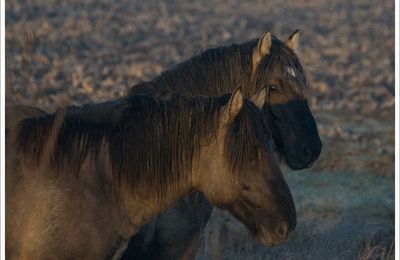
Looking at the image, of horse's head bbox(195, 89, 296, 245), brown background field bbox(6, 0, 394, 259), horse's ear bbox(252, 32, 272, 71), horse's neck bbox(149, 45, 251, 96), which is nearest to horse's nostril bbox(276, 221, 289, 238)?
horse's head bbox(195, 89, 296, 245)

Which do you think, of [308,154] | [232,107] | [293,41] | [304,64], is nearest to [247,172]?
[232,107]

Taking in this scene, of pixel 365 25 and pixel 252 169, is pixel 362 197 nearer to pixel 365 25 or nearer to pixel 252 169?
pixel 252 169

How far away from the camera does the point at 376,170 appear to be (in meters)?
12.1

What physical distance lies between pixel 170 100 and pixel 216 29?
19.9 meters

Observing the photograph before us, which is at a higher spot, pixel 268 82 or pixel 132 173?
pixel 268 82

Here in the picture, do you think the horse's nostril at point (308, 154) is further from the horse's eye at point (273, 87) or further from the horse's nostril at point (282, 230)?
the horse's nostril at point (282, 230)

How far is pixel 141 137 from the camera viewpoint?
205 inches

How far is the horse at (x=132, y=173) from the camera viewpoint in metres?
5.05

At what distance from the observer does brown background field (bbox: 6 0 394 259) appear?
27.2ft

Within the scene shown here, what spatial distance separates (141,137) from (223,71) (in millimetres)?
1499

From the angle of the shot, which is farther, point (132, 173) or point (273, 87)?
point (273, 87)

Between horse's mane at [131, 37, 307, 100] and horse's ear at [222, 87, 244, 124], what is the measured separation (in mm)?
1415

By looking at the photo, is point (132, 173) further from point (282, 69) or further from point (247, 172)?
point (282, 69)

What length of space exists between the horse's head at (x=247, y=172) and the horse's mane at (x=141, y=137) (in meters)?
0.05
